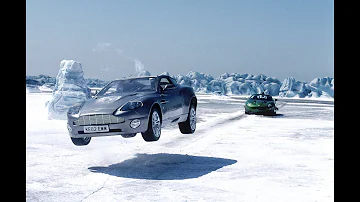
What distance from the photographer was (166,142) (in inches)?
469

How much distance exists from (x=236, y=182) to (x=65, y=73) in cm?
1700

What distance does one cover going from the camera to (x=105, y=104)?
19.2ft

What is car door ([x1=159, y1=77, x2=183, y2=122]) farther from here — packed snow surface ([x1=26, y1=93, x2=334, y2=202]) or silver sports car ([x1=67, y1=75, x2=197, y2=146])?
packed snow surface ([x1=26, y1=93, x2=334, y2=202])

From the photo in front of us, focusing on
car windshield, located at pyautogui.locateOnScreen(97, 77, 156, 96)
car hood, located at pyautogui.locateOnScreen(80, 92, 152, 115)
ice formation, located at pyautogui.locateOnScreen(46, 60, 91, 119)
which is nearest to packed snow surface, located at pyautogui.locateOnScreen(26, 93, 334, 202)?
car hood, located at pyautogui.locateOnScreen(80, 92, 152, 115)

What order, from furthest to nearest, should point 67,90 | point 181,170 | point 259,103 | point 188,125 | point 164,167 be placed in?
point 259,103
point 67,90
point 164,167
point 181,170
point 188,125

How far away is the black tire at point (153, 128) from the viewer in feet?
19.3

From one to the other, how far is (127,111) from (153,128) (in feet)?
1.59

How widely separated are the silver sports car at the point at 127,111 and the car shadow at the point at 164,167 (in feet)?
4.28

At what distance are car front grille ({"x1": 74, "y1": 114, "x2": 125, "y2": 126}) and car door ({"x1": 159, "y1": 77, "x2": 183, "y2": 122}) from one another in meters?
0.87

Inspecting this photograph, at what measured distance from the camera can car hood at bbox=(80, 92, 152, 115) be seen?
570 centimetres

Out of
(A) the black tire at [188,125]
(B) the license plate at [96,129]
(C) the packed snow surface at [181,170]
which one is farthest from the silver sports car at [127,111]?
(C) the packed snow surface at [181,170]

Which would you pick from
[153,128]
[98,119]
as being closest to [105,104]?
[98,119]

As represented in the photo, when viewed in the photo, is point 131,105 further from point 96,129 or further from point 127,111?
point 96,129
